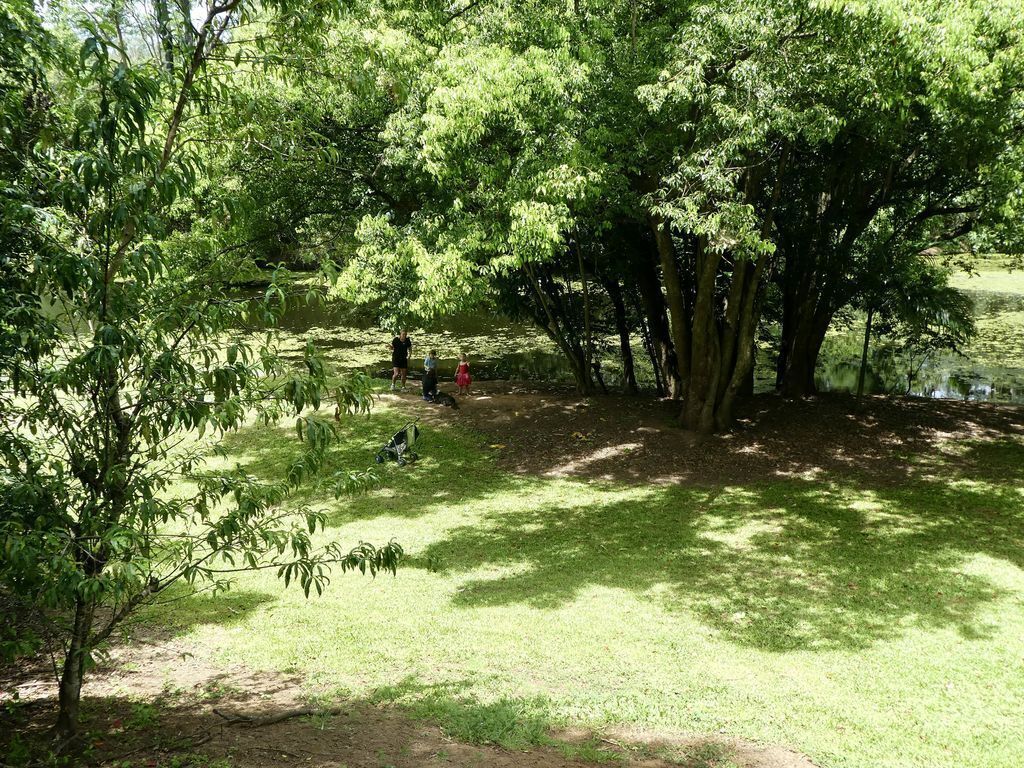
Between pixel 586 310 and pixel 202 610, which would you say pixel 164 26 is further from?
pixel 586 310

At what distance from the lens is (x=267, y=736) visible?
540 cm

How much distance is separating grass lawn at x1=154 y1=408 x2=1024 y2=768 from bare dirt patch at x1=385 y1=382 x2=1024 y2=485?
0.73 meters

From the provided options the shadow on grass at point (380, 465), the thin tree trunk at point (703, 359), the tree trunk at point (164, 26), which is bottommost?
the shadow on grass at point (380, 465)

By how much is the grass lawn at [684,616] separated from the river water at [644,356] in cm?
906

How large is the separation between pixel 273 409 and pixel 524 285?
42.8 feet

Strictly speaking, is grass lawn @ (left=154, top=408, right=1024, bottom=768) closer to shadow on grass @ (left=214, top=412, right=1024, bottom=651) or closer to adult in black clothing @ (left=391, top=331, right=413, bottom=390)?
shadow on grass @ (left=214, top=412, right=1024, bottom=651)

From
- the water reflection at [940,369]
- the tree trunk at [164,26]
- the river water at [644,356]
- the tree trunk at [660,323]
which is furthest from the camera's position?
the river water at [644,356]

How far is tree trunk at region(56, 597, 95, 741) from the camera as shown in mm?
4543

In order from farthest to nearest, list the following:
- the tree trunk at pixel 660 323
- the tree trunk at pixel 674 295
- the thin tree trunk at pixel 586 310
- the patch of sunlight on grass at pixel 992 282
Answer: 1. the patch of sunlight on grass at pixel 992 282
2. the tree trunk at pixel 660 323
3. the thin tree trunk at pixel 586 310
4. the tree trunk at pixel 674 295

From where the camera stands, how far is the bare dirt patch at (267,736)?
505 cm

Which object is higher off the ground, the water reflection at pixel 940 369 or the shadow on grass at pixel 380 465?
the water reflection at pixel 940 369

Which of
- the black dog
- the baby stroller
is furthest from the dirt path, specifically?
Answer: the black dog

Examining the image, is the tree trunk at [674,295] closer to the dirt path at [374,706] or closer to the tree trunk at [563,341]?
the dirt path at [374,706]

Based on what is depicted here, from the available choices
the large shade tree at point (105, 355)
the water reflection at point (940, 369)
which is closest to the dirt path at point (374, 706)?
the large shade tree at point (105, 355)
